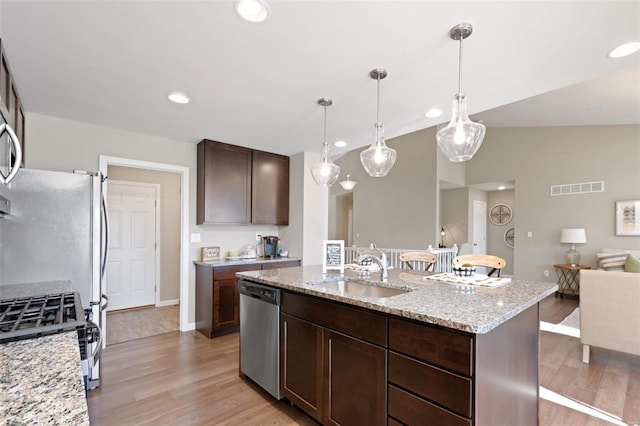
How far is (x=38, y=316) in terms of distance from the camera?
1311mm

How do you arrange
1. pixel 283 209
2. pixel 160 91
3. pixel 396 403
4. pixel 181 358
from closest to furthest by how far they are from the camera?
pixel 396 403, pixel 160 91, pixel 181 358, pixel 283 209

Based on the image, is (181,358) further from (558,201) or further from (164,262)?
(558,201)

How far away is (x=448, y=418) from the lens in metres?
1.31

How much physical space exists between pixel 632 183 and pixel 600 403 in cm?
515

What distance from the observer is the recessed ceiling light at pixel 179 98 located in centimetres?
255

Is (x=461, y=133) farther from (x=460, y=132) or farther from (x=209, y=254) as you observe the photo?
(x=209, y=254)

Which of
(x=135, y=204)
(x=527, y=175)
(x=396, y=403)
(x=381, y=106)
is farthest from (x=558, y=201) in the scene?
(x=135, y=204)

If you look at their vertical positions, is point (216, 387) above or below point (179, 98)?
below

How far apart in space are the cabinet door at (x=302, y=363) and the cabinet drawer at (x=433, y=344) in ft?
1.87

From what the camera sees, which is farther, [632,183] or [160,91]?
[632,183]

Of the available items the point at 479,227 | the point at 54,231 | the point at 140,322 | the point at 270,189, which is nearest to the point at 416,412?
the point at 54,231

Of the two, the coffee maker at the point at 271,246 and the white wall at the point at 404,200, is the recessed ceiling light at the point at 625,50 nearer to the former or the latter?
the coffee maker at the point at 271,246

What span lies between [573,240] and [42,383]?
7552 mm

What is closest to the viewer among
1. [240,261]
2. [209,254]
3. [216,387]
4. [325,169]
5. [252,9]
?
[252,9]
